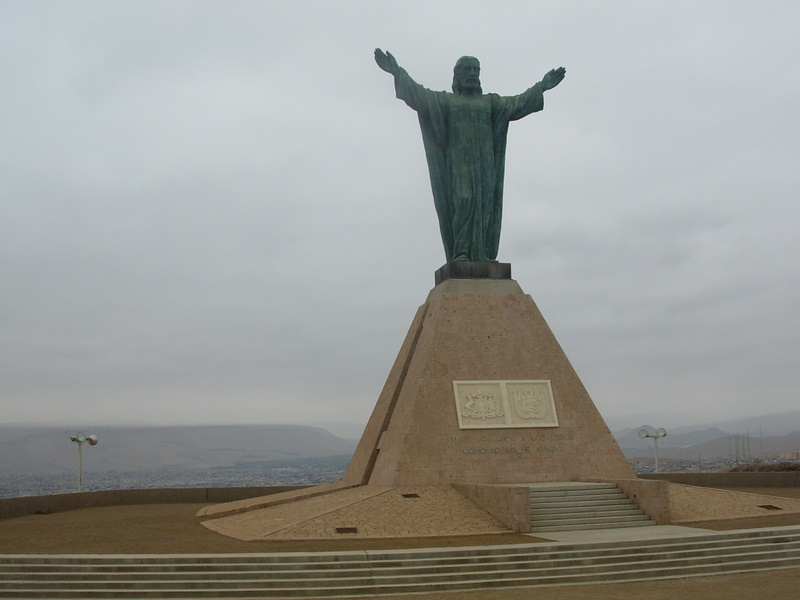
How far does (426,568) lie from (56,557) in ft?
12.4

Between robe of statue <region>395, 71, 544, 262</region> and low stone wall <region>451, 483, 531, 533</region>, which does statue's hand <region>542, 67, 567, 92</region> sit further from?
low stone wall <region>451, 483, 531, 533</region>

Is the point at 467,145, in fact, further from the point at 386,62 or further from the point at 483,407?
the point at 483,407

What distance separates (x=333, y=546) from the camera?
9.38 meters

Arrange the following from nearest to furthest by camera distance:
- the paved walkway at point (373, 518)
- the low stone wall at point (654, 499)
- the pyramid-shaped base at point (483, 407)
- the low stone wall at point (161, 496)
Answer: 1. the paved walkway at point (373, 518)
2. the low stone wall at point (654, 499)
3. the pyramid-shaped base at point (483, 407)
4. the low stone wall at point (161, 496)

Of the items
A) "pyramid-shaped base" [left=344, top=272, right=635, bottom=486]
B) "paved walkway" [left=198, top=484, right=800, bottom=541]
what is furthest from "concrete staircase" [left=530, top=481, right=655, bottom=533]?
"pyramid-shaped base" [left=344, top=272, right=635, bottom=486]

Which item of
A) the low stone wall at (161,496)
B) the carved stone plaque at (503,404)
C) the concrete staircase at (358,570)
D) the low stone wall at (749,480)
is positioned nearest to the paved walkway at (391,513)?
the concrete staircase at (358,570)

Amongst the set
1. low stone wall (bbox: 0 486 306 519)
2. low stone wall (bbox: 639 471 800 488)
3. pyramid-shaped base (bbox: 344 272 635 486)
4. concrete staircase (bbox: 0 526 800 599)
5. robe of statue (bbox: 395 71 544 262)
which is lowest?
low stone wall (bbox: 639 471 800 488)

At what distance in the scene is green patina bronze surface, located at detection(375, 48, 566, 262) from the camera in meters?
15.2

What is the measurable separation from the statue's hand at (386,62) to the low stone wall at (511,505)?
7756mm

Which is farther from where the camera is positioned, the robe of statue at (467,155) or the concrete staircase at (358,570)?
the robe of statue at (467,155)

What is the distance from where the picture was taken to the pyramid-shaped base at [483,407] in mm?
12758

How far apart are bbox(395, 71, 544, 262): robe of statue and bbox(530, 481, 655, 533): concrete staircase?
5.04 m

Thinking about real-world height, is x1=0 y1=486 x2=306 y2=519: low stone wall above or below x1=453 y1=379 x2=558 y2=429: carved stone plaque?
below

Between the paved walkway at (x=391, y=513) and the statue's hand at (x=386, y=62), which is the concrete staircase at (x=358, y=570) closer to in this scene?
the paved walkway at (x=391, y=513)
